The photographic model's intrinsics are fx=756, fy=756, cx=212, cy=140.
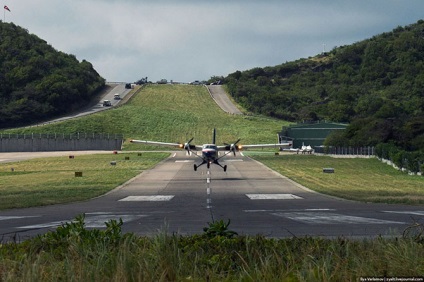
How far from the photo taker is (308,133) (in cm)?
13212

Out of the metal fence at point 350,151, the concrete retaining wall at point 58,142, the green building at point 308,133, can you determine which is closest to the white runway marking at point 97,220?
the metal fence at point 350,151

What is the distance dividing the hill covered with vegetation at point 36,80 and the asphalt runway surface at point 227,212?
10561 cm

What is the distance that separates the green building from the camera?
428 feet

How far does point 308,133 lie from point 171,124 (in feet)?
96.0

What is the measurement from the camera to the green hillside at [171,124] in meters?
133

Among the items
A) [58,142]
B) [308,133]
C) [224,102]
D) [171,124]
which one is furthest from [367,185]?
[224,102]

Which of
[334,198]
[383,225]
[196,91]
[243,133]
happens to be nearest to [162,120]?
[243,133]

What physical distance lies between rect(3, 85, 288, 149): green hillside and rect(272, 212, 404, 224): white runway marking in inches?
3864

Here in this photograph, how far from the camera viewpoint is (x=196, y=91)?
198m

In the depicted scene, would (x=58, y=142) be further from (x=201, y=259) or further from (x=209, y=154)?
(x=201, y=259)

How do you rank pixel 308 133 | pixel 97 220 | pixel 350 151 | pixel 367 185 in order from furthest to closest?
pixel 308 133, pixel 350 151, pixel 367 185, pixel 97 220

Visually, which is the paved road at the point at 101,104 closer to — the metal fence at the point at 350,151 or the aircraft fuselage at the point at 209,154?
the metal fence at the point at 350,151

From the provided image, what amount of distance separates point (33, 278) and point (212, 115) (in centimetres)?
Result: 14914

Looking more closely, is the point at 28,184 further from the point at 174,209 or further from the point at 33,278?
the point at 33,278
